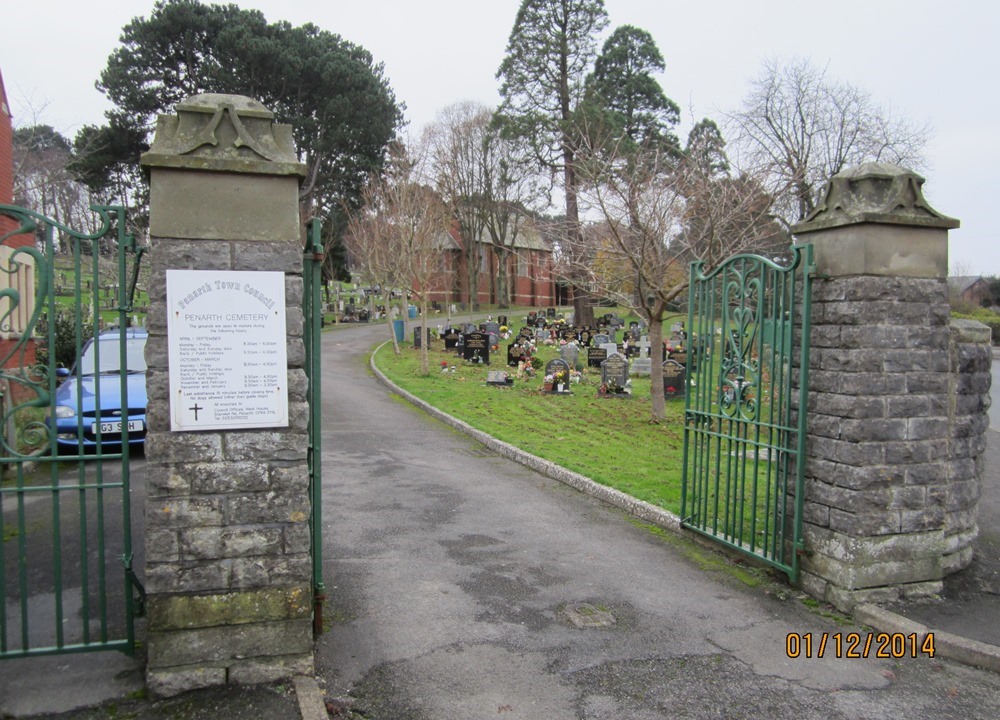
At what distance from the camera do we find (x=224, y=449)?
161 inches

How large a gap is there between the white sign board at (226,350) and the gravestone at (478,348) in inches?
831

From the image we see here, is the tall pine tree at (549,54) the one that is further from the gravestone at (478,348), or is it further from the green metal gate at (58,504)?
the green metal gate at (58,504)

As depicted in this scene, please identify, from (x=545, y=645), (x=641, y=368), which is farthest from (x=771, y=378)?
(x=641, y=368)

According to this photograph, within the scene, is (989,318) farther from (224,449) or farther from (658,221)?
(224,449)

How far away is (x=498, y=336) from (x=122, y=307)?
95.6 ft

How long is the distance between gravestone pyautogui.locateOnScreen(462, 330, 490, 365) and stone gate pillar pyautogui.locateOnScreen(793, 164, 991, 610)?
20.1 metres

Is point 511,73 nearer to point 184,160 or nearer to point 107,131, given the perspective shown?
point 107,131

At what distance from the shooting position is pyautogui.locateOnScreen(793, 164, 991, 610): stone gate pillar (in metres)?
5.15

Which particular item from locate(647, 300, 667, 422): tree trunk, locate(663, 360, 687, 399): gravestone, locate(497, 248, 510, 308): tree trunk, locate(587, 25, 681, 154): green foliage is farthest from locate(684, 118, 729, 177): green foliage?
locate(497, 248, 510, 308): tree trunk

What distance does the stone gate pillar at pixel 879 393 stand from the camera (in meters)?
5.15

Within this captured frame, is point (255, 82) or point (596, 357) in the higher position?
point (255, 82)

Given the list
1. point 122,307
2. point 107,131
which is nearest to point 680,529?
point 122,307

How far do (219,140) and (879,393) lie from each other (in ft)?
14.8
